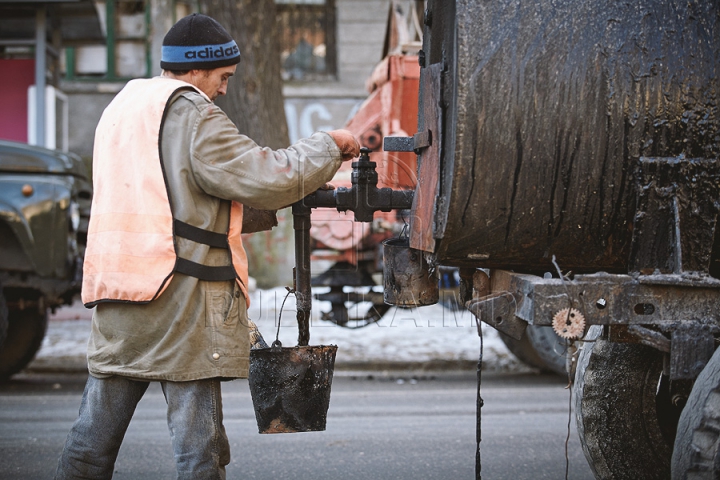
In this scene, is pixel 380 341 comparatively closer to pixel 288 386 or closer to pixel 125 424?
pixel 288 386

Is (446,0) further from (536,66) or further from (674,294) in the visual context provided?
(674,294)

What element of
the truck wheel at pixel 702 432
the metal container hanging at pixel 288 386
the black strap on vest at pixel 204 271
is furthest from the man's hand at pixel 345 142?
the truck wheel at pixel 702 432

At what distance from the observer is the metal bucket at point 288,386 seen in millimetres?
2934

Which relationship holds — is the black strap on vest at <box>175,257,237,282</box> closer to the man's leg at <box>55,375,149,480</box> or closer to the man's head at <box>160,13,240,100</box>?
the man's leg at <box>55,375,149,480</box>

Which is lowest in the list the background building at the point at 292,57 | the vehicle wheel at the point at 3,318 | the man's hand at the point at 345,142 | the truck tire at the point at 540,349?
the truck tire at the point at 540,349

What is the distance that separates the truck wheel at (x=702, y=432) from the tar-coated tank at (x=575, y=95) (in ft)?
1.91

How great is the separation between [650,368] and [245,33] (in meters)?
8.07

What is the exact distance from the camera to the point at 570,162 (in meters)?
2.52

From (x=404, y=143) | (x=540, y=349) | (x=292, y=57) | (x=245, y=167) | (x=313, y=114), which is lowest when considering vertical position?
(x=540, y=349)

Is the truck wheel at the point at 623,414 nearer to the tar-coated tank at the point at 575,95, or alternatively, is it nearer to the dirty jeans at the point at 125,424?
the tar-coated tank at the point at 575,95

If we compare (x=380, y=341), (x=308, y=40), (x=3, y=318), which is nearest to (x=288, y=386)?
(x=3, y=318)

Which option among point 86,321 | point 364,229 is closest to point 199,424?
point 364,229

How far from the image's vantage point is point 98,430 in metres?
2.53

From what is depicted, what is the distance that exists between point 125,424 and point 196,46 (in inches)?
50.9
